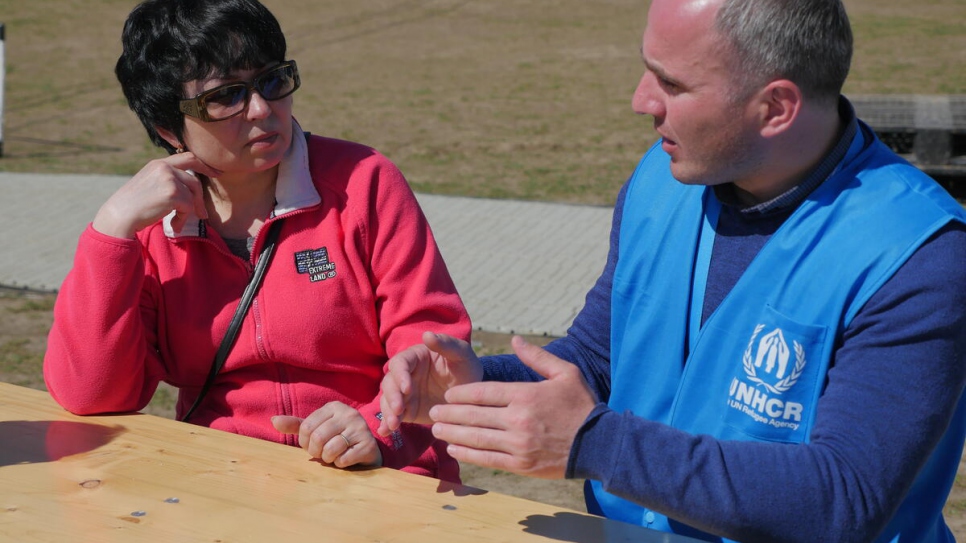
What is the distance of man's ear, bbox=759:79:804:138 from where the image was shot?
170 centimetres

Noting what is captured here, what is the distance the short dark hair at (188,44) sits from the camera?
2.29m

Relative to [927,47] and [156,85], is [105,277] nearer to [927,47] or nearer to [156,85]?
[156,85]

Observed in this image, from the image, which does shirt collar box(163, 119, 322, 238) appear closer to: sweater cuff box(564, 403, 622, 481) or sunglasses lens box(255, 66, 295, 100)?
sunglasses lens box(255, 66, 295, 100)

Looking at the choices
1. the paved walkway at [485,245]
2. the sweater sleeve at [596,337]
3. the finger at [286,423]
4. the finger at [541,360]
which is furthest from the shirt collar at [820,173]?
the paved walkway at [485,245]

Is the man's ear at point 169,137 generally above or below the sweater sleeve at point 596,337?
above

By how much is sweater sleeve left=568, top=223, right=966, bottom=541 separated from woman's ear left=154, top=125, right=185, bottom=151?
1317 mm

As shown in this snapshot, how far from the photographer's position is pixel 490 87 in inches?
472

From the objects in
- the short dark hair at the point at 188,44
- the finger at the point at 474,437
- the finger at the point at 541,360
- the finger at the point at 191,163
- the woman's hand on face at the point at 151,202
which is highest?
the short dark hair at the point at 188,44

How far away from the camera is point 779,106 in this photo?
1725 mm

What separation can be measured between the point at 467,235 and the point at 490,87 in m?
5.51

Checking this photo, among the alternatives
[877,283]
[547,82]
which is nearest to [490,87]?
[547,82]

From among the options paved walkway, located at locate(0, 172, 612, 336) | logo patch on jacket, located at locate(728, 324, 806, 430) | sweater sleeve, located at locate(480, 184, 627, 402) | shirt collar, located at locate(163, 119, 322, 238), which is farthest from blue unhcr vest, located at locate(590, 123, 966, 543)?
paved walkway, located at locate(0, 172, 612, 336)

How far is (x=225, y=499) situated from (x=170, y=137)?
3.27 feet

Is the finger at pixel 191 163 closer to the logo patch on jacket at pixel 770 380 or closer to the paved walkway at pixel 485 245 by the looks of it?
the logo patch on jacket at pixel 770 380
